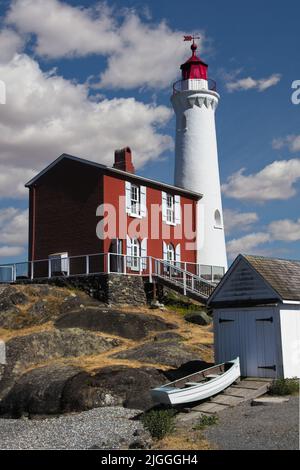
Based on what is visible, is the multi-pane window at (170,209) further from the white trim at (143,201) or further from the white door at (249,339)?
the white door at (249,339)

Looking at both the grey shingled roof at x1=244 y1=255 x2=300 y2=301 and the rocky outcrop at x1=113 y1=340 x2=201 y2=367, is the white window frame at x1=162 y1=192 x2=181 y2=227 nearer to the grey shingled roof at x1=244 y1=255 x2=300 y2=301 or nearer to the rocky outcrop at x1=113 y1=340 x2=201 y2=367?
the rocky outcrop at x1=113 y1=340 x2=201 y2=367

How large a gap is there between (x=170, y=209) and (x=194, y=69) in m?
11.3

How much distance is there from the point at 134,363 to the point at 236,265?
4.94 metres

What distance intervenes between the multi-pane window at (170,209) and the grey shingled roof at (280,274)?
54.2 feet

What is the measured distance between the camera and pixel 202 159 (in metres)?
38.4

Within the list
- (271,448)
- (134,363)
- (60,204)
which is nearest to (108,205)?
(60,204)

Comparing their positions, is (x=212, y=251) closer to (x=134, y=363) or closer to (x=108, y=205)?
(x=108, y=205)

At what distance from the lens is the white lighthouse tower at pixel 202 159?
124 feet

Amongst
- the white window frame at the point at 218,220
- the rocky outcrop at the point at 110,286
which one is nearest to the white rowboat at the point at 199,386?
the rocky outcrop at the point at 110,286

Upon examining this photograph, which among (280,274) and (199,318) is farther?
(199,318)

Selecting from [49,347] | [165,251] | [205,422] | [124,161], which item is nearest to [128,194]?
[124,161]

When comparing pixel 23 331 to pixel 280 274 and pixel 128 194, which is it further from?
pixel 280 274

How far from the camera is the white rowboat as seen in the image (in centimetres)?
1478
